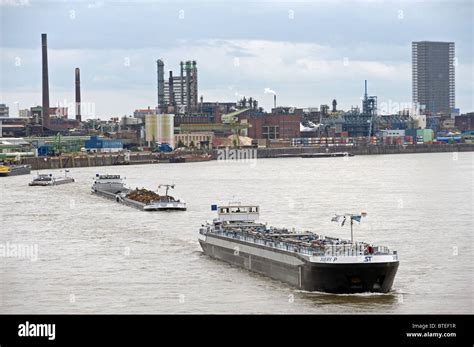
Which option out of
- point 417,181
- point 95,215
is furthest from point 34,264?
point 417,181

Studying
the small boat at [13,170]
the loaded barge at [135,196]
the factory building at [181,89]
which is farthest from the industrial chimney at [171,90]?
the loaded barge at [135,196]

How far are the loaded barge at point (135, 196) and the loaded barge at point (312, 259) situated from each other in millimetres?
14790

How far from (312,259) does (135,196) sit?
2677cm

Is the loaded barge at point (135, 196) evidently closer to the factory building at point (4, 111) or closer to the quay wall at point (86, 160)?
the quay wall at point (86, 160)

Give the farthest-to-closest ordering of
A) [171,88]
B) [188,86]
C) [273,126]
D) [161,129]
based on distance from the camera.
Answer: [273,126] → [188,86] → [171,88] → [161,129]

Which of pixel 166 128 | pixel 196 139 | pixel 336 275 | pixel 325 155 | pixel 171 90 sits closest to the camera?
pixel 336 275

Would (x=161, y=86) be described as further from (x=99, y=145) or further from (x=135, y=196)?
(x=135, y=196)

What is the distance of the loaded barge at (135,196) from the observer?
141ft

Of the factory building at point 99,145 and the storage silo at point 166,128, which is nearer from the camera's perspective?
the factory building at point 99,145

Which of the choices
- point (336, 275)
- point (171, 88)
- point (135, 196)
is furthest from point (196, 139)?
point (336, 275)

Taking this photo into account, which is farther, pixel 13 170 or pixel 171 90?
pixel 171 90

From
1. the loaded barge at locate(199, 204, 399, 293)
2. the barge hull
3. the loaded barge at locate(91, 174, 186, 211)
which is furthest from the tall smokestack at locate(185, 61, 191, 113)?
the barge hull

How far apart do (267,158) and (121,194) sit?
78.2 m

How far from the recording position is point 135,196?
1890 inches
